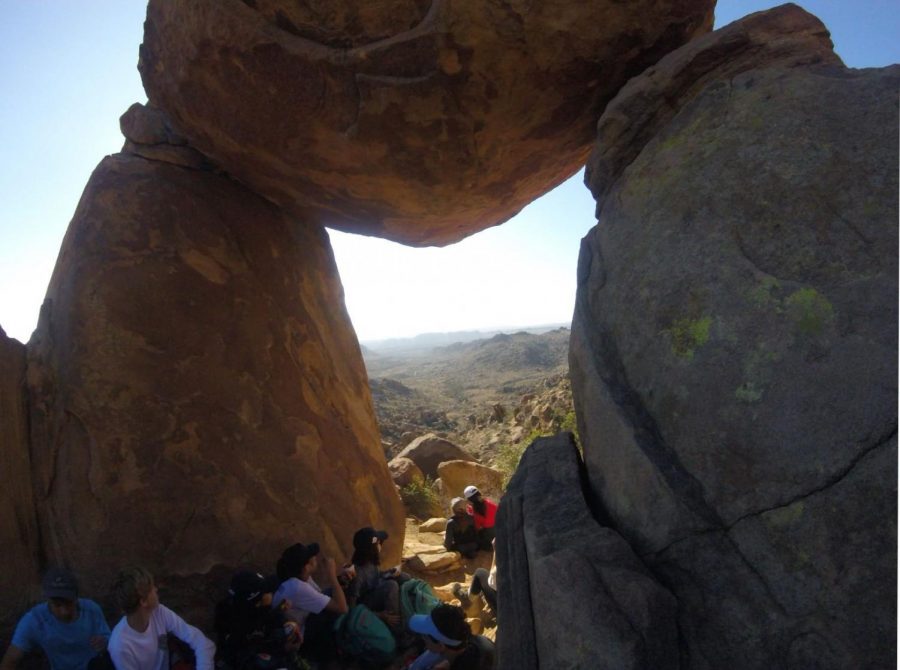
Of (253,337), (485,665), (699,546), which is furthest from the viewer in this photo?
(253,337)

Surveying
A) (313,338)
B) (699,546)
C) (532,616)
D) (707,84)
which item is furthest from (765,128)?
(313,338)

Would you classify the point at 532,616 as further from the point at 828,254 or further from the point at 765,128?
the point at 765,128

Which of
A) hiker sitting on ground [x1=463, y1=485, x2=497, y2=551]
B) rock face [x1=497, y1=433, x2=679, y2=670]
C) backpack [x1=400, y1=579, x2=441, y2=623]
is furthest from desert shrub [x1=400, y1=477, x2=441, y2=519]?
rock face [x1=497, y1=433, x2=679, y2=670]

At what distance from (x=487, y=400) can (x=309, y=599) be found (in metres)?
20.9

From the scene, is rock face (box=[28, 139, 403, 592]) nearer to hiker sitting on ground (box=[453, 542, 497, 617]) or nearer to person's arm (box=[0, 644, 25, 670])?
person's arm (box=[0, 644, 25, 670])

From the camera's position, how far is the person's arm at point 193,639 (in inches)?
100

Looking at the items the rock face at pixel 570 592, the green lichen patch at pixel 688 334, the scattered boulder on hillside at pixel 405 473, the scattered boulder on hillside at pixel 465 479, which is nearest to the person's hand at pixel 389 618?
the rock face at pixel 570 592

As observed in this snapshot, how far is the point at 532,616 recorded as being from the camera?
2246 millimetres

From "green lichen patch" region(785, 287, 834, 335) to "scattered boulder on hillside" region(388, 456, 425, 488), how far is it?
6.18 m

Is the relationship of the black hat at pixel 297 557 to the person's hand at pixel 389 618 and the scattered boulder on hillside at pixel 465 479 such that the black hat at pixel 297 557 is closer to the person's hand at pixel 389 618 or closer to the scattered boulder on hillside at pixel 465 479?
the person's hand at pixel 389 618

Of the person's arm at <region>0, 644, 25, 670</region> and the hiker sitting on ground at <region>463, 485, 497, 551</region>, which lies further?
the hiker sitting on ground at <region>463, 485, 497, 551</region>

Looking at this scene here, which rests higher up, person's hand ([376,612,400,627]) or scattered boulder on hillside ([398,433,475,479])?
person's hand ([376,612,400,627])

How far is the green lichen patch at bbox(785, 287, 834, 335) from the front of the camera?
193 cm

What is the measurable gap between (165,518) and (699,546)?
8.62 feet
